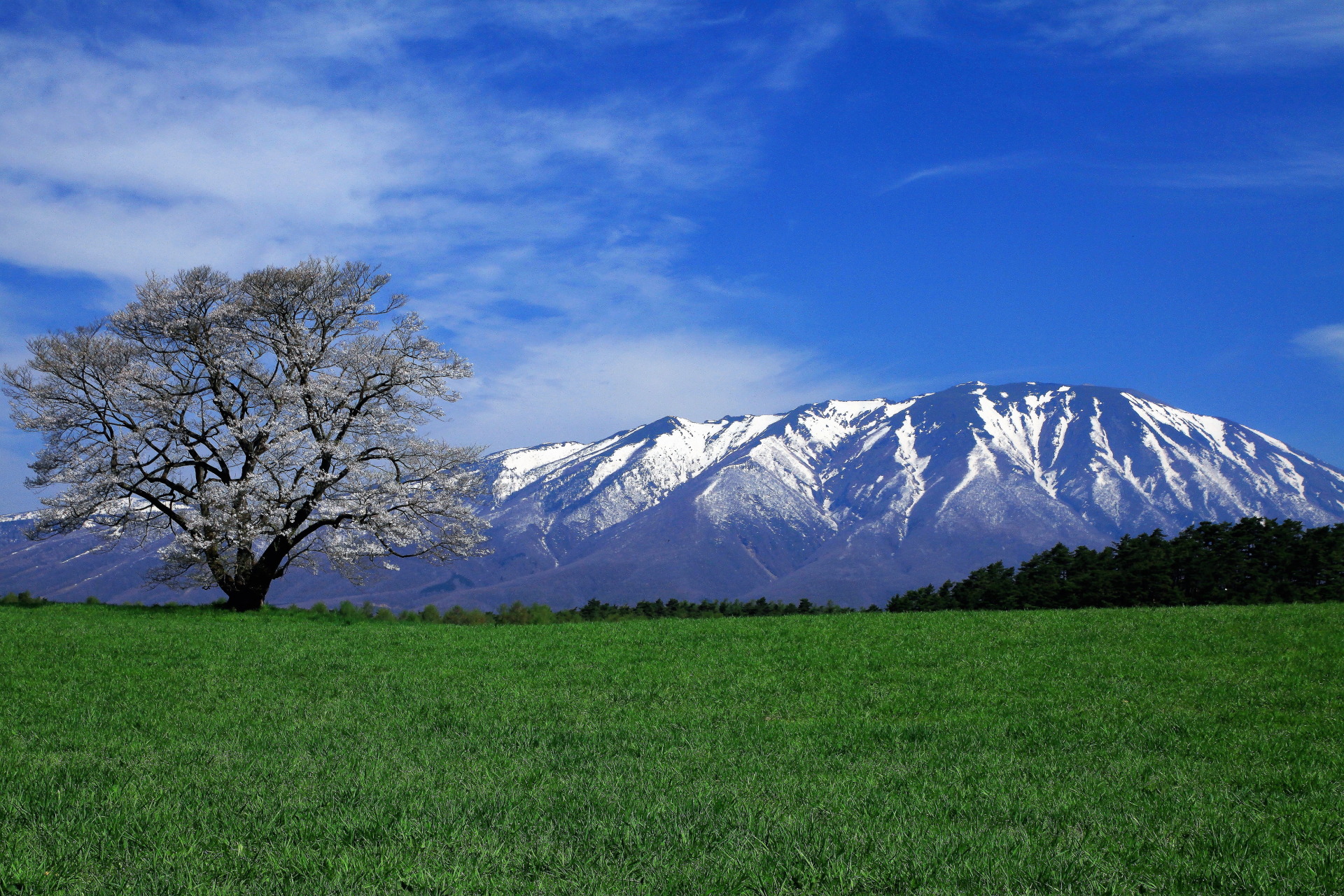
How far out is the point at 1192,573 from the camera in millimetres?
41188

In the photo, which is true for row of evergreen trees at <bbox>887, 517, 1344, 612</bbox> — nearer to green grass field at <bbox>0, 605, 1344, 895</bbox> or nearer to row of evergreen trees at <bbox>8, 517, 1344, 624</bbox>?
row of evergreen trees at <bbox>8, 517, 1344, 624</bbox>

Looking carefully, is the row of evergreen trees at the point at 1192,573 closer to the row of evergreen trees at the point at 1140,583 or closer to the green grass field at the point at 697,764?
the row of evergreen trees at the point at 1140,583

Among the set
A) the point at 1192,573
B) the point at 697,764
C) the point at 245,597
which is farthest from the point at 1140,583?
the point at 245,597

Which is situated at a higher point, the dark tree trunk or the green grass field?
the dark tree trunk

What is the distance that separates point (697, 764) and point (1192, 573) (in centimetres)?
3931

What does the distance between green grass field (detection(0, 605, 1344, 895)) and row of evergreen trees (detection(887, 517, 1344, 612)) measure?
1949cm

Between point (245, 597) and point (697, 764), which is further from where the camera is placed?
point (245, 597)

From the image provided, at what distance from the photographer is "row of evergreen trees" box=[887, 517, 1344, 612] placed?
127ft

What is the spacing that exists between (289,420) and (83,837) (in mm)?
28054

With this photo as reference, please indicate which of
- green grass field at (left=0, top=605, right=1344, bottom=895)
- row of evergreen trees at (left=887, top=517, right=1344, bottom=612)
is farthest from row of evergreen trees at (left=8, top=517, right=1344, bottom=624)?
green grass field at (left=0, top=605, right=1344, bottom=895)

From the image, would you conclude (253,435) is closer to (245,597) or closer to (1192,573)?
(245,597)

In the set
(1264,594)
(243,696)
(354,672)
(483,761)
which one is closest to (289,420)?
(354,672)

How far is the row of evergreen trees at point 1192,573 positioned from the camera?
38.6 metres

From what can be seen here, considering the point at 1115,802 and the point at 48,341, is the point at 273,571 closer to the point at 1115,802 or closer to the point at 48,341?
the point at 48,341
